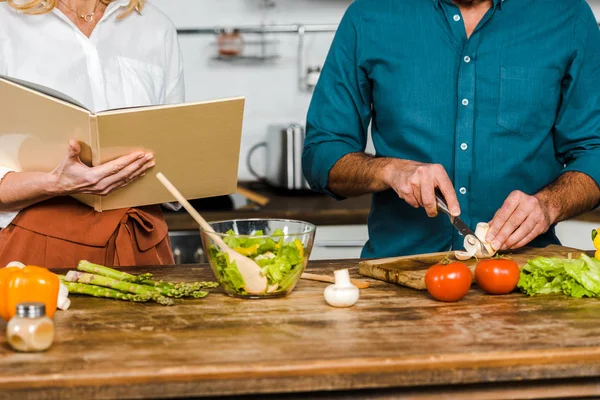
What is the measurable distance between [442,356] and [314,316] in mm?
296

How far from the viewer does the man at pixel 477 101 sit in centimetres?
199

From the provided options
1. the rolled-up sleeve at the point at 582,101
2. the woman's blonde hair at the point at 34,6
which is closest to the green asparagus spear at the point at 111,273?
the woman's blonde hair at the point at 34,6

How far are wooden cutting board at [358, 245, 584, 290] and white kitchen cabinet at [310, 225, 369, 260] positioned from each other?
1298mm

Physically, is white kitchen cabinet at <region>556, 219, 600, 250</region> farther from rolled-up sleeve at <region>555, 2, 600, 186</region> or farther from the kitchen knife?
the kitchen knife

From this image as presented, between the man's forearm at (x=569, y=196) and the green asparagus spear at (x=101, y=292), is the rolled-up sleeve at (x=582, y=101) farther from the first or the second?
the green asparagus spear at (x=101, y=292)

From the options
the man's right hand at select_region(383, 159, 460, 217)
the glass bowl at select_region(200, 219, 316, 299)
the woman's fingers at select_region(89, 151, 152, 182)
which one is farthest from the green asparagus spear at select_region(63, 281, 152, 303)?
the man's right hand at select_region(383, 159, 460, 217)

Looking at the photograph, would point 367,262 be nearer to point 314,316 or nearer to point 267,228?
point 267,228

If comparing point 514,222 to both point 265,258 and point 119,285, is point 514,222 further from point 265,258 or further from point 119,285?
point 119,285

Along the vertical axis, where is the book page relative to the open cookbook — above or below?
above

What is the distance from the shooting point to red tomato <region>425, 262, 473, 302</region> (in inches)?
57.2

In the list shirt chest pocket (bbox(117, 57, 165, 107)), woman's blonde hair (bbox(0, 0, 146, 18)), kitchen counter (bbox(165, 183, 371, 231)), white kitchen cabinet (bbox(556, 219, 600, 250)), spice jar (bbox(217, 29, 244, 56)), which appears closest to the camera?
woman's blonde hair (bbox(0, 0, 146, 18))

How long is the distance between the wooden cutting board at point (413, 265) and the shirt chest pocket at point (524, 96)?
329 millimetres

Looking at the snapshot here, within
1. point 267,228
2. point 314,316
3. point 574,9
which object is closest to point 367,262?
point 267,228

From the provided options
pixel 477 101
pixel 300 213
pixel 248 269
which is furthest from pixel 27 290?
pixel 300 213
